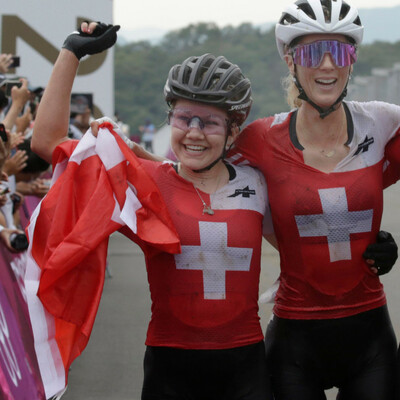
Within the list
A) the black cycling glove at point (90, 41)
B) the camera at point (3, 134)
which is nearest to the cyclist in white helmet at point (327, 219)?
the black cycling glove at point (90, 41)

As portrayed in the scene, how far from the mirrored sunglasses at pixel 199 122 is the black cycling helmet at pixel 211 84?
0.06m

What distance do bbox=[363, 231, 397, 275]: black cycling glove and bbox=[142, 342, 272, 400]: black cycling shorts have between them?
0.71m

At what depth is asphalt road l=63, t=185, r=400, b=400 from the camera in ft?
23.1

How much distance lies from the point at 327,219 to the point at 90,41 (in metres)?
1.31

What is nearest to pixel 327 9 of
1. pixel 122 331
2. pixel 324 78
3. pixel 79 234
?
pixel 324 78

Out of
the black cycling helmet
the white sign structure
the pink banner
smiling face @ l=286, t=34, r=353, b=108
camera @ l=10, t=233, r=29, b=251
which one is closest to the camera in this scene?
the black cycling helmet

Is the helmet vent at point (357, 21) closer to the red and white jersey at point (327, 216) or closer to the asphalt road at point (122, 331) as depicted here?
the red and white jersey at point (327, 216)

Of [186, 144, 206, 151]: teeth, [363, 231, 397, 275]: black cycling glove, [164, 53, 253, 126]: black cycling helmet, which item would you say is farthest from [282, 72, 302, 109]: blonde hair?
[363, 231, 397, 275]: black cycling glove

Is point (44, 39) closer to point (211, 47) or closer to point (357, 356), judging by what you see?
point (357, 356)

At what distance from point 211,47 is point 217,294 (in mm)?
142952

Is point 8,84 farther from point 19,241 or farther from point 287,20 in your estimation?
point 287,20

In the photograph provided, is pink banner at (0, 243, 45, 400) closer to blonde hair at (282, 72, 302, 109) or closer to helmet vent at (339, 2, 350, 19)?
blonde hair at (282, 72, 302, 109)

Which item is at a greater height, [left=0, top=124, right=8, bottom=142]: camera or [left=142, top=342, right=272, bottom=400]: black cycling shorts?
[left=0, top=124, right=8, bottom=142]: camera

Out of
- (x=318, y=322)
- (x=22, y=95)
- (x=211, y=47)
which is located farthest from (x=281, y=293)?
(x=211, y=47)
